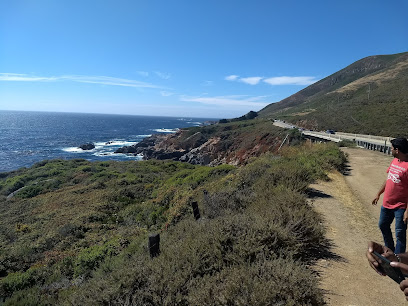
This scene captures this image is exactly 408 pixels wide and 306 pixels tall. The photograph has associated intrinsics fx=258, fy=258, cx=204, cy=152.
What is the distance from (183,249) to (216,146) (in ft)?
161

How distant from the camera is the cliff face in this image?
142 ft

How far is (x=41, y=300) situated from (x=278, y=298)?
576cm

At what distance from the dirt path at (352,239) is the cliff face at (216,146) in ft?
86.9

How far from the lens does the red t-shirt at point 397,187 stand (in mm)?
4023

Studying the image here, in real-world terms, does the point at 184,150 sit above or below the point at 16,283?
below

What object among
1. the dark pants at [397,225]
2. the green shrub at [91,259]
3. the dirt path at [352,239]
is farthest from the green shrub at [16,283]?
the dark pants at [397,225]

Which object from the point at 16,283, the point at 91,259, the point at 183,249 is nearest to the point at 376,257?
Answer: the point at 183,249

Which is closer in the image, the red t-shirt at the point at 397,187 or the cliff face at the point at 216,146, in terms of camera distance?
the red t-shirt at the point at 397,187

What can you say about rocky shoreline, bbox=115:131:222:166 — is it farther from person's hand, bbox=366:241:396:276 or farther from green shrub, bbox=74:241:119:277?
person's hand, bbox=366:241:396:276

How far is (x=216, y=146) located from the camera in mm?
53250

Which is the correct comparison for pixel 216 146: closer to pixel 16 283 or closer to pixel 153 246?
pixel 16 283

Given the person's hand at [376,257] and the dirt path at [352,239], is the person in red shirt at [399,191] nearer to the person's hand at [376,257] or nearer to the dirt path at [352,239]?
the dirt path at [352,239]

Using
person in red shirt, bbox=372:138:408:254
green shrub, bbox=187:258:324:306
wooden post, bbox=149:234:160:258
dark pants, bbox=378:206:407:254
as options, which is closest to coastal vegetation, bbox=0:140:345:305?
green shrub, bbox=187:258:324:306

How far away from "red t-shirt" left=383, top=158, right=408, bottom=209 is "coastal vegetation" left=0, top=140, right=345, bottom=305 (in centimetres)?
137
